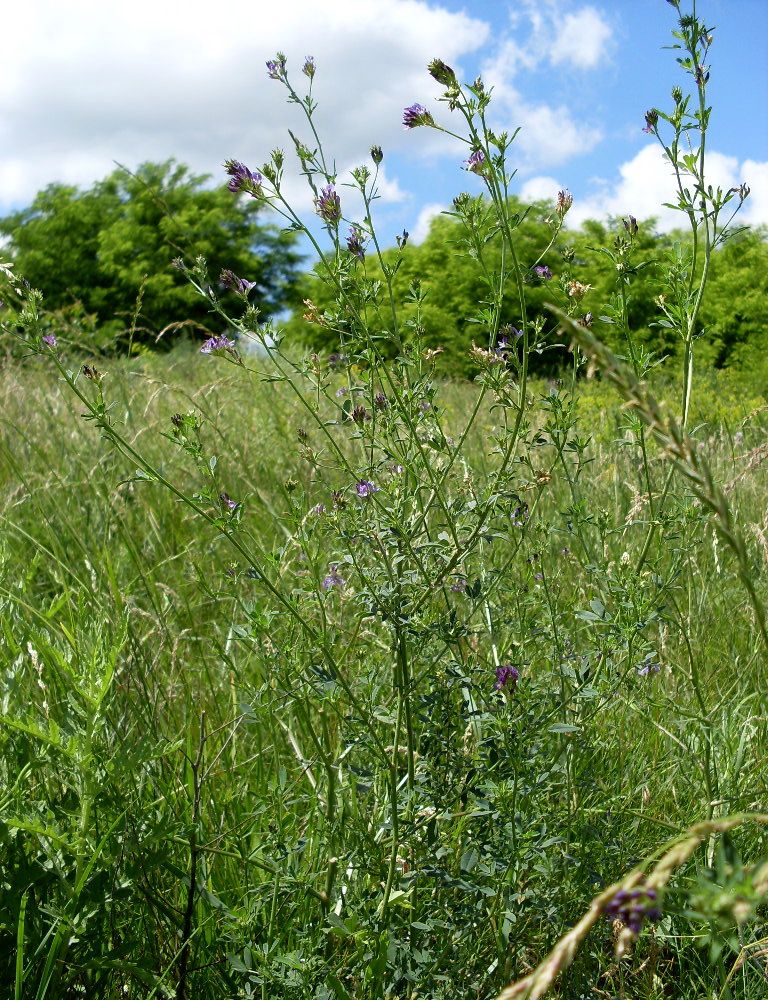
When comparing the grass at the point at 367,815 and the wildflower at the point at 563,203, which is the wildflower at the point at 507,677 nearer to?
the grass at the point at 367,815

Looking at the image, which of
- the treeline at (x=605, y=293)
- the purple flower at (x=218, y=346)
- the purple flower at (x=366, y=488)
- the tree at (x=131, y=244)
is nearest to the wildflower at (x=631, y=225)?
the purple flower at (x=366, y=488)

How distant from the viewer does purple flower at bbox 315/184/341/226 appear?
5.83ft

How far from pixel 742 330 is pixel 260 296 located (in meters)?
14.1

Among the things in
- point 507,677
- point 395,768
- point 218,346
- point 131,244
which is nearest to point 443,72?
point 218,346

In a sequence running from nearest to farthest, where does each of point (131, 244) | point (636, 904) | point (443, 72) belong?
point (636, 904) → point (443, 72) → point (131, 244)

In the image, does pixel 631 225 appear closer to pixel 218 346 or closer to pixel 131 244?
pixel 218 346

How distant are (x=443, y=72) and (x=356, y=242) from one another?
36 centimetres

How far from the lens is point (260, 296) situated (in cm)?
2544

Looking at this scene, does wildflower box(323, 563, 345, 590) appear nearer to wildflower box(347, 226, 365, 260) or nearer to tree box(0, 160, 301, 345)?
wildflower box(347, 226, 365, 260)

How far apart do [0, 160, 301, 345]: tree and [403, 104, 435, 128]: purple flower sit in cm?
2251

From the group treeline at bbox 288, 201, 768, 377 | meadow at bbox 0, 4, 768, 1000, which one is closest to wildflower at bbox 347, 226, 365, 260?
meadow at bbox 0, 4, 768, 1000

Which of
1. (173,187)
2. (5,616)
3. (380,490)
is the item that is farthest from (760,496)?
(173,187)

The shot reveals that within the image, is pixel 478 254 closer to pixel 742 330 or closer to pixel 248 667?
pixel 248 667

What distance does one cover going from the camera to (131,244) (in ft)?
77.6
